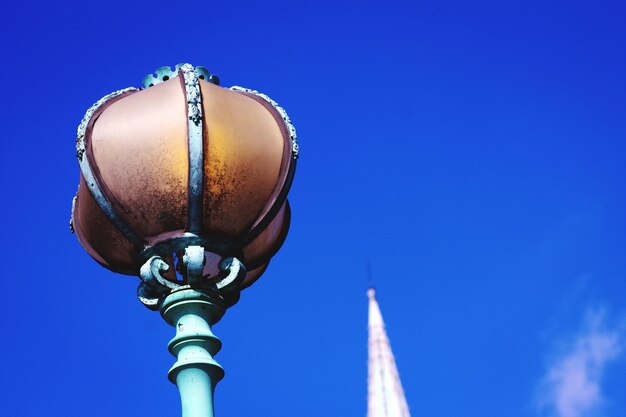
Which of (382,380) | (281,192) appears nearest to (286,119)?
(281,192)

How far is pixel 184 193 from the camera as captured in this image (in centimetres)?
479

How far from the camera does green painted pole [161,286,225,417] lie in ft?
14.6

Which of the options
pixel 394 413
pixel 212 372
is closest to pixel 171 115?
pixel 212 372

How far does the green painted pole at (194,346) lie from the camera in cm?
446

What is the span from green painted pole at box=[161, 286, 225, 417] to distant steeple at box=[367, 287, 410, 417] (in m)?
73.1

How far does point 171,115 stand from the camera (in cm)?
→ 489

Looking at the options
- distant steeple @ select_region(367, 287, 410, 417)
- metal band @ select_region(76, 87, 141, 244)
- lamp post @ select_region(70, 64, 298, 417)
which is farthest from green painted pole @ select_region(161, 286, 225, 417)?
distant steeple @ select_region(367, 287, 410, 417)

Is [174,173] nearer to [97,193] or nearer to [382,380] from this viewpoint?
[97,193]

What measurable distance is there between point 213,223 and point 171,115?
1.49 feet

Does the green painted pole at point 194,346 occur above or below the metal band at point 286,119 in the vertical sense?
below

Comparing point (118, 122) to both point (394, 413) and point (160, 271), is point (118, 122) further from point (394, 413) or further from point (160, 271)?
point (394, 413)

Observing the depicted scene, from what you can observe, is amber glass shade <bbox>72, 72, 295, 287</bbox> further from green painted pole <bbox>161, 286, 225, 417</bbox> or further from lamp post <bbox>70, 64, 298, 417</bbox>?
green painted pole <bbox>161, 286, 225, 417</bbox>

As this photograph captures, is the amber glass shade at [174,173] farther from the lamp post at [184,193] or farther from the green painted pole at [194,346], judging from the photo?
the green painted pole at [194,346]

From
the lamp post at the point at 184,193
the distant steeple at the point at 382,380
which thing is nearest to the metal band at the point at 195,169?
the lamp post at the point at 184,193
